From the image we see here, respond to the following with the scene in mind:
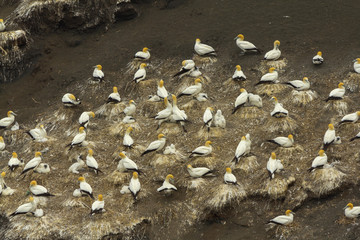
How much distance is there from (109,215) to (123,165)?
1810 mm

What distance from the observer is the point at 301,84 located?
20250 mm

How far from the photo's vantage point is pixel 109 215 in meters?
16.4

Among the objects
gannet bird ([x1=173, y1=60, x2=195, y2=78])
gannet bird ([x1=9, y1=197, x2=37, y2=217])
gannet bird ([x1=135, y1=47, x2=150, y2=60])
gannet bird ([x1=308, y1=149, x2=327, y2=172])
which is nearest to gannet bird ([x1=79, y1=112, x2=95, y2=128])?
gannet bird ([x1=173, y1=60, x2=195, y2=78])

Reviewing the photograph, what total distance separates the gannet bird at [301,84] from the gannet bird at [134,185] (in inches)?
257

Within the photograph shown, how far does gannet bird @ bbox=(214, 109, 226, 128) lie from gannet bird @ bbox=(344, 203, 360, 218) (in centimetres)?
522

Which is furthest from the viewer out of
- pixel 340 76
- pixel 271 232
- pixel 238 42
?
pixel 238 42

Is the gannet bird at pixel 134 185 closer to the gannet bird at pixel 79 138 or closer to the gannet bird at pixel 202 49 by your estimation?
the gannet bird at pixel 79 138

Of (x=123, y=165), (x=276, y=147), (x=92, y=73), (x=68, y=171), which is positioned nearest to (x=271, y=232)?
(x=276, y=147)

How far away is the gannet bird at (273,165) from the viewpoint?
16.4 m

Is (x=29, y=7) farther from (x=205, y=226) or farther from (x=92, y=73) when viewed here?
(x=205, y=226)

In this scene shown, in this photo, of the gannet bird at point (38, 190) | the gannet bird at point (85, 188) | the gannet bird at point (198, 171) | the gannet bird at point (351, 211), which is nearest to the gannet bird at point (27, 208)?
the gannet bird at point (38, 190)

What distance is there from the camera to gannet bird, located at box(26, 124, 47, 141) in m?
19.9

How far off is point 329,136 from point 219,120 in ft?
11.4

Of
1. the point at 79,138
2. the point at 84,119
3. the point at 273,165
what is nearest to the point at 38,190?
the point at 79,138
